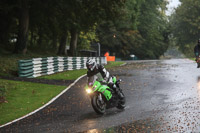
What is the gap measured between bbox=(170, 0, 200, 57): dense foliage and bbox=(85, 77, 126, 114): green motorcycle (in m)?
77.0

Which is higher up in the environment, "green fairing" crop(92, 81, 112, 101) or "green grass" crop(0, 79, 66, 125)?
"green fairing" crop(92, 81, 112, 101)

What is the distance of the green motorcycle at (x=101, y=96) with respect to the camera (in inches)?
379

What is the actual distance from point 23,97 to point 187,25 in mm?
78931

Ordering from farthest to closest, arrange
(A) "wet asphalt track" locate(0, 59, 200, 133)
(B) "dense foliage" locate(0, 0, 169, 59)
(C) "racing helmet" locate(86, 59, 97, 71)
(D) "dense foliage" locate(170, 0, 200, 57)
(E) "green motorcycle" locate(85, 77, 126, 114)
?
(D) "dense foliage" locate(170, 0, 200, 57) < (B) "dense foliage" locate(0, 0, 169, 59) < (E) "green motorcycle" locate(85, 77, 126, 114) < (C) "racing helmet" locate(86, 59, 97, 71) < (A) "wet asphalt track" locate(0, 59, 200, 133)

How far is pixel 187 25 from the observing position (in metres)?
87.8

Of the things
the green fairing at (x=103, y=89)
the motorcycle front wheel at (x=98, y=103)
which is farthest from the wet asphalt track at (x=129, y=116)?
the green fairing at (x=103, y=89)

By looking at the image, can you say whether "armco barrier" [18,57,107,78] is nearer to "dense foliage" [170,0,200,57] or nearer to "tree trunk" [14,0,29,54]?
"tree trunk" [14,0,29,54]

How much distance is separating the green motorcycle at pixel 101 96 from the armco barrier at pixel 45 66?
1128 centimetres

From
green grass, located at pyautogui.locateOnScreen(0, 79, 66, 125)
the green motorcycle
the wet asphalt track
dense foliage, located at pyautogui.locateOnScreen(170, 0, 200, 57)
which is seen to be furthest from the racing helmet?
dense foliage, located at pyautogui.locateOnScreen(170, 0, 200, 57)

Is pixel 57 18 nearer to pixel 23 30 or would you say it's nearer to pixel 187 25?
pixel 23 30

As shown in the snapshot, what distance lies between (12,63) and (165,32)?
6737 cm

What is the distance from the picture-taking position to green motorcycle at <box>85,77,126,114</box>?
31.6 ft

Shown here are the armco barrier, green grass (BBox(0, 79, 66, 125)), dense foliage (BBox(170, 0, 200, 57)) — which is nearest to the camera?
green grass (BBox(0, 79, 66, 125))

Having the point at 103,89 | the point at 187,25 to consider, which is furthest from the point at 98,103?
the point at 187,25
